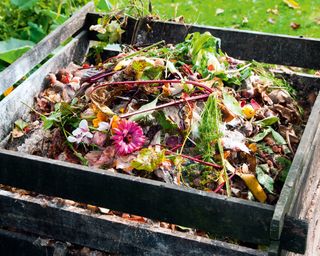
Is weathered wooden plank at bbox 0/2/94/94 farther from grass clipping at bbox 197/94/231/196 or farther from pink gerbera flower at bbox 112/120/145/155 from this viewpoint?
grass clipping at bbox 197/94/231/196

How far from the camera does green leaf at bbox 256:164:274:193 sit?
296cm

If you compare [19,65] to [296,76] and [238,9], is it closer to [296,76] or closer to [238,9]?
[296,76]

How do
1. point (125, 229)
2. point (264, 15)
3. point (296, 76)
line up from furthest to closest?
point (264, 15)
point (296, 76)
point (125, 229)

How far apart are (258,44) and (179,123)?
1170 millimetres

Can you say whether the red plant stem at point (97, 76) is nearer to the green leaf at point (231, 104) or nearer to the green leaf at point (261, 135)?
the green leaf at point (231, 104)

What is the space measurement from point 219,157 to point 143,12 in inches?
59.8

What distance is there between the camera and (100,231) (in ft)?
8.98

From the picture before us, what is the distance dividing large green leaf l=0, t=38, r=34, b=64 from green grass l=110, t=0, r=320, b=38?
1979 mm

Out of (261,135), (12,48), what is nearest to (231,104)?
(261,135)

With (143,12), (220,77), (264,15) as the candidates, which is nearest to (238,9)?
(264,15)

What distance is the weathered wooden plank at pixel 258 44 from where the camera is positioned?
395cm

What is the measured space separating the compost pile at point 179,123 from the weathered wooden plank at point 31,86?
0.06 meters

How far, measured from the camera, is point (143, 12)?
13.8 feet

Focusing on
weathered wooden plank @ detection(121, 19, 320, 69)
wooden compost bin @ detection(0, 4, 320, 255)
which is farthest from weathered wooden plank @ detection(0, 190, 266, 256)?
weathered wooden plank @ detection(121, 19, 320, 69)
